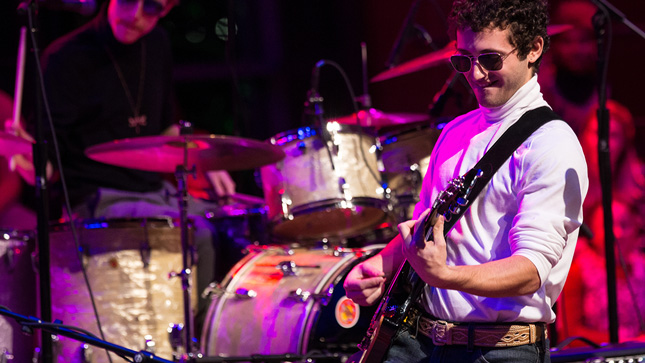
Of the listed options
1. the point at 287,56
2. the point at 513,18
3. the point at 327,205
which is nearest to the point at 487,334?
the point at 513,18

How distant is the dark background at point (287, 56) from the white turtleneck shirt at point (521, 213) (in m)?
4.19

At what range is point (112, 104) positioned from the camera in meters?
4.83

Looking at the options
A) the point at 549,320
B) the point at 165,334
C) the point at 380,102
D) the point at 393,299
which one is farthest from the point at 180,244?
the point at 380,102

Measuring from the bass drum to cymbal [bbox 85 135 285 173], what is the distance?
546 mm

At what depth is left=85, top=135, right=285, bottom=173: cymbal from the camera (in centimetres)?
373

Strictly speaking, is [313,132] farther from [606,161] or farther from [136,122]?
[606,161]

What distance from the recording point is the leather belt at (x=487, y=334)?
2.14 meters

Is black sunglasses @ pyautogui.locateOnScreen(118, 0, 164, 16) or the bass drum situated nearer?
the bass drum

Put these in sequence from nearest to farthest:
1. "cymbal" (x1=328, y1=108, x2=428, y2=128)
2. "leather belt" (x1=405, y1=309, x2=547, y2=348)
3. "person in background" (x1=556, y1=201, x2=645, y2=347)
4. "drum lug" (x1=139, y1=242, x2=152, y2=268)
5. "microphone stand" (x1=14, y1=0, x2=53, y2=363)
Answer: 1. "leather belt" (x1=405, y1=309, x2=547, y2=348)
2. "microphone stand" (x1=14, y1=0, x2=53, y2=363)
3. "drum lug" (x1=139, y1=242, x2=152, y2=268)
4. "cymbal" (x1=328, y1=108, x2=428, y2=128)
5. "person in background" (x1=556, y1=201, x2=645, y2=347)

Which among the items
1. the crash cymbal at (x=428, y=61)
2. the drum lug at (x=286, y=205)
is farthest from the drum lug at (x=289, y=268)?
the crash cymbal at (x=428, y=61)

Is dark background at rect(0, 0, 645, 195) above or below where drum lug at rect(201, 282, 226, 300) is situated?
above

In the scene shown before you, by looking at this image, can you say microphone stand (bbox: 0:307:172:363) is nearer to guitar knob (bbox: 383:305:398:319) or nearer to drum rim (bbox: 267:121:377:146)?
guitar knob (bbox: 383:305:398:319)

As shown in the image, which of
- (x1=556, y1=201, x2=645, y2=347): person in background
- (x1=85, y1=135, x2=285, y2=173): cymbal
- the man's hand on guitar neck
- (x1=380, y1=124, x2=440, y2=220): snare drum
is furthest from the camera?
(x1=556, y1=201, x2=645, y2=347): person in background

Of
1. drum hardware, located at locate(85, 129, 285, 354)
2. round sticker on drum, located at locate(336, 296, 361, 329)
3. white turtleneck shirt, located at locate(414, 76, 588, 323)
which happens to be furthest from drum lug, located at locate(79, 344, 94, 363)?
white turtleneck shirt, located at locate(414, 76, 588, 323)
